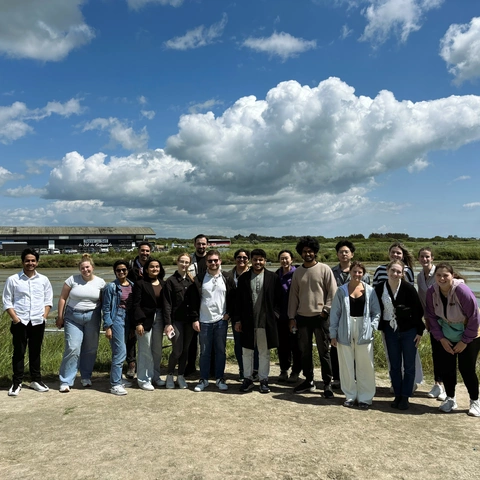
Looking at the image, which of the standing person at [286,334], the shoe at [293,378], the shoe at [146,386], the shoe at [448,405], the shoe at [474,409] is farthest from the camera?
the shoe at [293,378]

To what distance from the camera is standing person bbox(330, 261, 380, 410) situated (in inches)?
187

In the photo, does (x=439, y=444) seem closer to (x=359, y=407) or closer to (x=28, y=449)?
(x=359, y=407)

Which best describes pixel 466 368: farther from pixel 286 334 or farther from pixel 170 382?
pixel 170 382

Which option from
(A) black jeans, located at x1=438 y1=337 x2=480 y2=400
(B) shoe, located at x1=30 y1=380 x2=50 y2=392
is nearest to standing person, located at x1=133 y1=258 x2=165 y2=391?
(B) shoe, located at x1=30 y1=380 x2=50 y2=392

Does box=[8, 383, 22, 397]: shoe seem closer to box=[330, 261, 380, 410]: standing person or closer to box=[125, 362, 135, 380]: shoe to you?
box=[125, 362, 135, 380]: shoe

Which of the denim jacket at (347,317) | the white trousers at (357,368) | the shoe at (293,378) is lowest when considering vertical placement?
the shoe at (293,378)

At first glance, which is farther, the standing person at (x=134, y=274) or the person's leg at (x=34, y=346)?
the standing person at (x=134, y=274)

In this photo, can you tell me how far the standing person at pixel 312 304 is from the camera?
16.7 feet

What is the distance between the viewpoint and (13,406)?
479 cm

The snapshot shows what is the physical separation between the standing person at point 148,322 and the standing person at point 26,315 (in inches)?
48.4

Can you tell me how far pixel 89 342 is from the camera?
5.55 meters

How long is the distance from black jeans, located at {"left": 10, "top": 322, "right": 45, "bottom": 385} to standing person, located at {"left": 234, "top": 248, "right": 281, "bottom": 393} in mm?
2607

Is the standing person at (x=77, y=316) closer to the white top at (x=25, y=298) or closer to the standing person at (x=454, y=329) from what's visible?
the white top at (x=25, y=298)

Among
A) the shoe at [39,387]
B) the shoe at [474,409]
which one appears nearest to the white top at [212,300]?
the shoe at [39,387]
